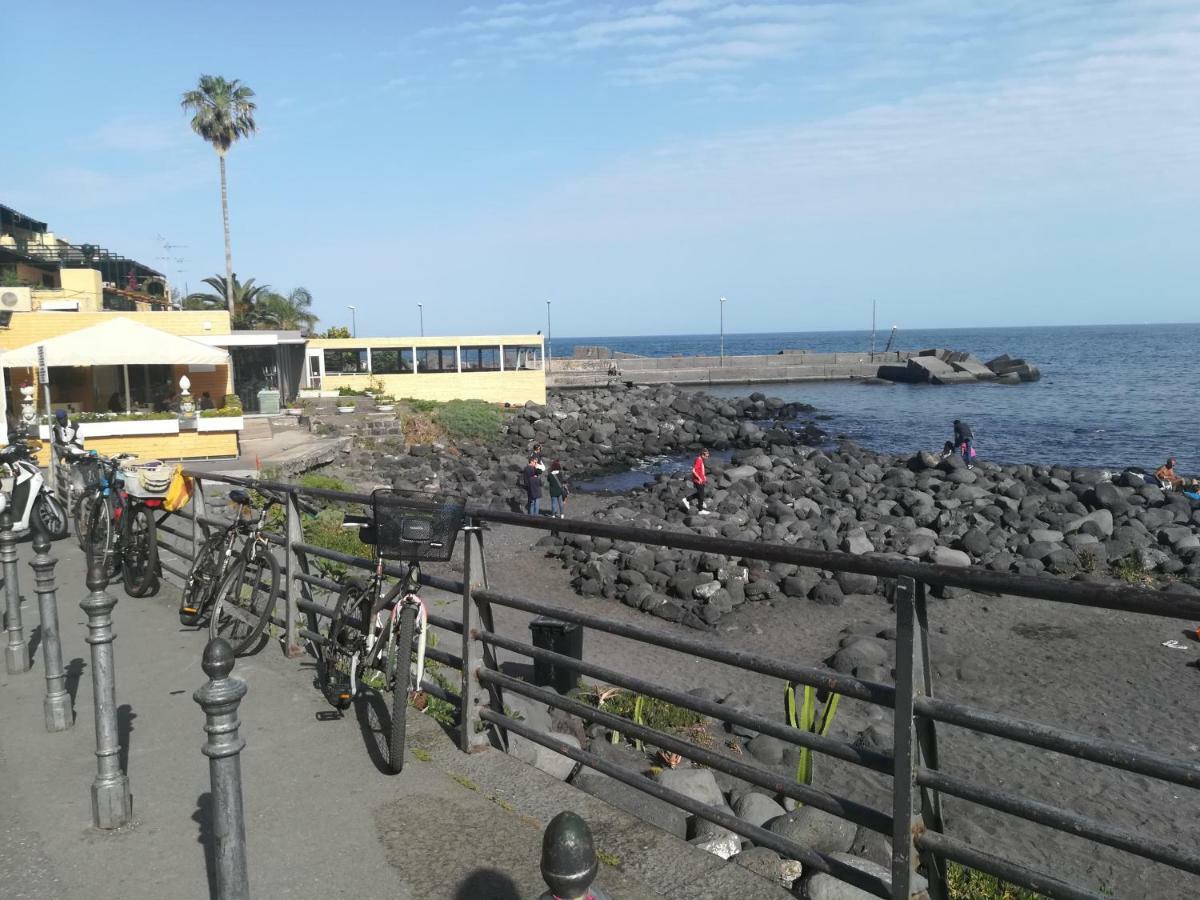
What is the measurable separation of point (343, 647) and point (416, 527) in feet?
3.46

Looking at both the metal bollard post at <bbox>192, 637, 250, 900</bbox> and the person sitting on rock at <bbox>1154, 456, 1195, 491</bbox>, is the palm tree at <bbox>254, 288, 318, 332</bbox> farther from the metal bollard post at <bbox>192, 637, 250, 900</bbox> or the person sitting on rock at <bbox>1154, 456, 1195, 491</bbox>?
the metal bollard post at <bbox>192, 637, 250, 900</bbox>

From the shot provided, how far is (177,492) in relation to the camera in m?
9.14

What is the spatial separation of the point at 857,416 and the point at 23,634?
59637mm

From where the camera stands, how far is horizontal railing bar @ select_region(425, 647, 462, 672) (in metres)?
5.36

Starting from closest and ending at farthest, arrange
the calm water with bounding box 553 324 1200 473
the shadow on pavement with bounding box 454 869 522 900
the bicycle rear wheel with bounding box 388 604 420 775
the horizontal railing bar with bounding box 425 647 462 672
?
the shadow on pavement with bounding box 454 869 522 900 → the bicycle rear wheel with bounding box 388 604 420 775 → the horizontal railing bar with bounding box 425 647 462 672 → the calm water with bounding box 553 324 1200 473

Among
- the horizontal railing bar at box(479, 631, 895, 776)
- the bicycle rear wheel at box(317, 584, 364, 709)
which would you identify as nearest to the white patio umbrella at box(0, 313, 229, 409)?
the bicycle rear wheel at box(317, 584, 364, 709)

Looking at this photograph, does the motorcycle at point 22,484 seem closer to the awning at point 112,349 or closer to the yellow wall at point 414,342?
the awning at point 112,349

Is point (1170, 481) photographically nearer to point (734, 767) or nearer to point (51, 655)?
point (734, 767)

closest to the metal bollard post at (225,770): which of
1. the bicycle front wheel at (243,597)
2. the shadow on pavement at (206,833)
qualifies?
the shadow on pavement at (206,833)

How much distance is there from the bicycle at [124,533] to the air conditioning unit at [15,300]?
69.9ft

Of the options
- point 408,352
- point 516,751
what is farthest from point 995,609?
point 408,352

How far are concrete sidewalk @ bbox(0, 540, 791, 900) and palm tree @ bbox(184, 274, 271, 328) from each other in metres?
48.2

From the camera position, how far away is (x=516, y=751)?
18.4 ft

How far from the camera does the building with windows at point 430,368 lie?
4519 centimetres
